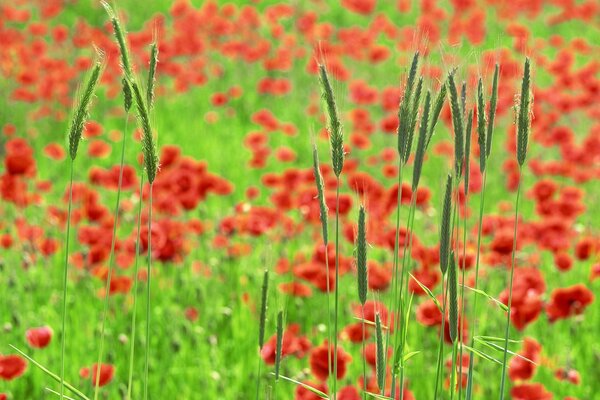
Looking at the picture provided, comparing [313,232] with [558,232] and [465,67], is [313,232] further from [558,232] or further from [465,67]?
[465,67]

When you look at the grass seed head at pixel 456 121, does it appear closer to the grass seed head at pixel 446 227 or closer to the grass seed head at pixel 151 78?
the grass seed head at pixel 446 227

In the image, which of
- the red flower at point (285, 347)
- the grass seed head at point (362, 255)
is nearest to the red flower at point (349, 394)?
the red flower at point (285, 347)

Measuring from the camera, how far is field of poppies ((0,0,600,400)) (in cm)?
127

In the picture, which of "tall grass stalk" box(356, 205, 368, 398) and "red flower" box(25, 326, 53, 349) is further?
"red flower" box(25, 326, 53, 349)

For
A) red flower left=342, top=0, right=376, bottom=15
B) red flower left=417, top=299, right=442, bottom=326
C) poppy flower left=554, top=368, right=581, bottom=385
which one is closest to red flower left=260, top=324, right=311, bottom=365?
red flower left=417, top=299, right=442, bottom=326

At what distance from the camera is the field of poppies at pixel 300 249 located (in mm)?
1271

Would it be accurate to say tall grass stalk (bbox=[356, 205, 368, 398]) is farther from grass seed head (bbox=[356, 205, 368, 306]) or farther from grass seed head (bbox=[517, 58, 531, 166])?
grass seed head (bbox=[517, 58, 531, 166])

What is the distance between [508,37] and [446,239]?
7474 millimetres

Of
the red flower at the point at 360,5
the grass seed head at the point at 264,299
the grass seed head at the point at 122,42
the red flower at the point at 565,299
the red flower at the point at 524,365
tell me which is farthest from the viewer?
the red flower at the point at 360,5

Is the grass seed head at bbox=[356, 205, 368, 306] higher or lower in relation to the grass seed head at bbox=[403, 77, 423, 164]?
lower

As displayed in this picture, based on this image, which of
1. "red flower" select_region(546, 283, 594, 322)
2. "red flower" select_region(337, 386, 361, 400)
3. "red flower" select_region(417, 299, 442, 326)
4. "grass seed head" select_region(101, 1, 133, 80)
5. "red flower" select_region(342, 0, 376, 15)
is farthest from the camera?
"red flower" select_region(342, 0, 376, 15)

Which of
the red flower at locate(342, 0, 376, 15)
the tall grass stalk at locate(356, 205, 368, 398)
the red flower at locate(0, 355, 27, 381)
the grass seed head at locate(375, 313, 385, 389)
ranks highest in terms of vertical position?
the red flower at locate(342, 0, 376, 15)

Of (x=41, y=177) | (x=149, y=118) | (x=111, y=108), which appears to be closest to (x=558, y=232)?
(x=149, y=118)

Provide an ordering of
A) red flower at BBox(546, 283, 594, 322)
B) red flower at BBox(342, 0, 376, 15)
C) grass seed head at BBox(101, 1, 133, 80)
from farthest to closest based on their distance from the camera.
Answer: red flower at BBox(342, 0, 376, 15), red flower at BBox(546, 283, 594, 322), grass seed head at BBox(101, 1, 133, 80)
